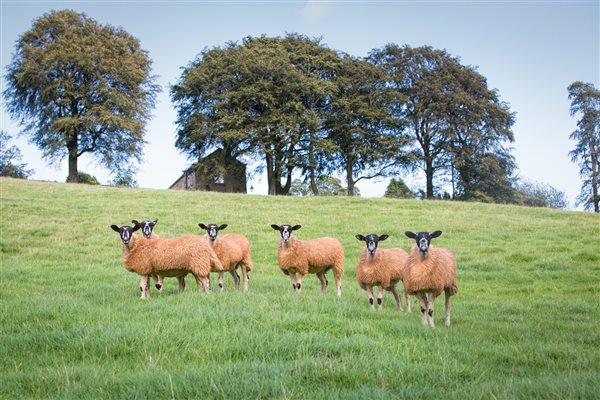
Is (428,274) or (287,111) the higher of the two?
(287,111)

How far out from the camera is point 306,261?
13.4 m

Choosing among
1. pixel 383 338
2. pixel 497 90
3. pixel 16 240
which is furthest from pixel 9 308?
pixel 497 90

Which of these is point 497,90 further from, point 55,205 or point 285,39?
point 55,205

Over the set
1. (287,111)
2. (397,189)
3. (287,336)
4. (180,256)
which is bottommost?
(287,336)

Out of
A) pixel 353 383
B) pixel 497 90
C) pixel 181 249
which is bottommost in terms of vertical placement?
pixel 353 383

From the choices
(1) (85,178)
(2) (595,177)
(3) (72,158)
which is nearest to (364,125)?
(2) (595,177)

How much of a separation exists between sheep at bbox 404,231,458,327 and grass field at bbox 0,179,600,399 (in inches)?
16.2

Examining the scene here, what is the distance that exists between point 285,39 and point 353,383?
60.0 m

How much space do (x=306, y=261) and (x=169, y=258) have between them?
3.31m

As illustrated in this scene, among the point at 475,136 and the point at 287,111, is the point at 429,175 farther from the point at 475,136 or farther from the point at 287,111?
the point at 287,111

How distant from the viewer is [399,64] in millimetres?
61219

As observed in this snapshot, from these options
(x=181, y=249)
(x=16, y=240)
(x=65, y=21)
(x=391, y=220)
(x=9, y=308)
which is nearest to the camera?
(x=9, y=308)

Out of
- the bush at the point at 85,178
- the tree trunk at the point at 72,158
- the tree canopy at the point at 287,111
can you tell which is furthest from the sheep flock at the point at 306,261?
the bush at the point at 85,178

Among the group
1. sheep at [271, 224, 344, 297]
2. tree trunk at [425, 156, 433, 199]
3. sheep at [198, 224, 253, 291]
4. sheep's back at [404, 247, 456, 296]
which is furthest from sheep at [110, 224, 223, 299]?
tree trunk at [425, 156, 433, 199]
